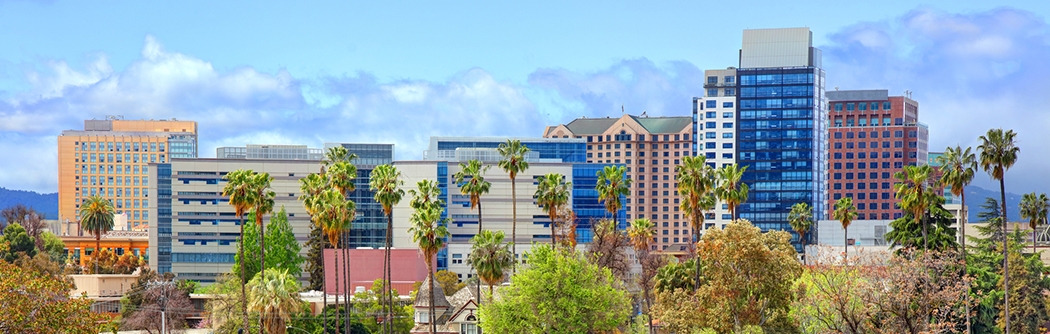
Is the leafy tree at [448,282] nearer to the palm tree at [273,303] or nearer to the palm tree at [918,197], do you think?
the palm tree at [273,303]

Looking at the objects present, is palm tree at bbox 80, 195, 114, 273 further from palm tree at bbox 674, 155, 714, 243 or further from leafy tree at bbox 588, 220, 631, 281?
palm tree at bbox 674, 155, 714, 243

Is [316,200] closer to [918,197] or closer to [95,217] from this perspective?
[918,197]

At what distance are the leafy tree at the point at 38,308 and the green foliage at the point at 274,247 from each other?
316 feet

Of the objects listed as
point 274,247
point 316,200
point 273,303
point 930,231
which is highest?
point 316,200

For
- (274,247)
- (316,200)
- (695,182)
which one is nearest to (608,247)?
(695,182)

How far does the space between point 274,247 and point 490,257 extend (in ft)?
207

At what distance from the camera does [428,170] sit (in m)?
185

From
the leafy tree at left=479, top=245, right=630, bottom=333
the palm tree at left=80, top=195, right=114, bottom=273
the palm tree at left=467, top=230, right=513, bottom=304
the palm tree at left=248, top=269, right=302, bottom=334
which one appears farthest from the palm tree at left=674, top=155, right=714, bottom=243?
the palm tree at left=80, top=195, right=114, bottom=273

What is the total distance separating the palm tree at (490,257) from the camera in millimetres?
93125

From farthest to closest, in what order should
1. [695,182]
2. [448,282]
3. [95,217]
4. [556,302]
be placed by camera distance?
[95,217]
[448,282]
[695,182]
[556,302]

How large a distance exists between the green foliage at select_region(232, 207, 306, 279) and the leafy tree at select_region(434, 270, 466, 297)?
1928 cm

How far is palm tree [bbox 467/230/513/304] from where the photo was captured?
306ft

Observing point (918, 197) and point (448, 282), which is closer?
point (918, 197)

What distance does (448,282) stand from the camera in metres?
161
